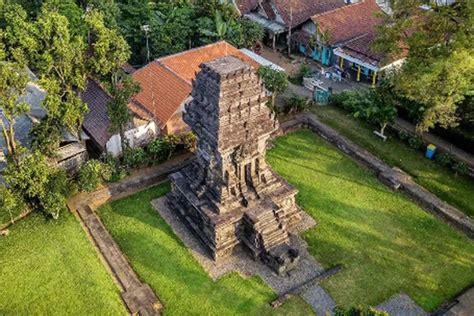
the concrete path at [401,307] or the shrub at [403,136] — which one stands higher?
the shrub at [403,136]

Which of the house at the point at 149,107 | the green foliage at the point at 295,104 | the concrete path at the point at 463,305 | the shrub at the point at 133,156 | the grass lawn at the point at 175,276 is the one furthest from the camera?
the green foliage at the point at 295,104

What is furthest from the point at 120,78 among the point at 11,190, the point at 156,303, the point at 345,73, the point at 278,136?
the point at 345,73

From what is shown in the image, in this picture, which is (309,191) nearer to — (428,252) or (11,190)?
(428,252)

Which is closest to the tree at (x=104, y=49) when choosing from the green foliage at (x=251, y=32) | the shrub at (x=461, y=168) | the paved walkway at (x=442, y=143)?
the green foliage at (x=251, y=32)

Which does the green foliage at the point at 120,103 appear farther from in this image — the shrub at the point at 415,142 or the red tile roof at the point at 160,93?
the shrub at the point at 415,142

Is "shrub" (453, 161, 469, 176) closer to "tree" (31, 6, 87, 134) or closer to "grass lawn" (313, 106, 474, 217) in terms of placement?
"grass lawn" (313, 106, 474, 217)

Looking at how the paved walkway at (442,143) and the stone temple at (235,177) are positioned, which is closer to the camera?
the stone temple at (235,177)
